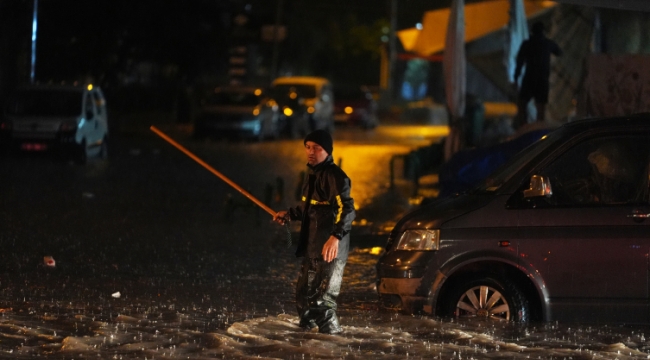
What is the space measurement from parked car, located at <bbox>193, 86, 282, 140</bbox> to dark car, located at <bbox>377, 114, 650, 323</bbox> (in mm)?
23748

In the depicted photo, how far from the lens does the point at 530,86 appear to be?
16141 millimetres

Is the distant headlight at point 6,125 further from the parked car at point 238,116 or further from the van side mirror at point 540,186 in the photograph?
the van side mirror at point 540,186

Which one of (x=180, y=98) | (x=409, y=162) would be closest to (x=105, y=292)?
(x=409, y=162)

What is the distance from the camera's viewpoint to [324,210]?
753 cm

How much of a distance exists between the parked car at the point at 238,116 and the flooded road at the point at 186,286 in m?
10.8

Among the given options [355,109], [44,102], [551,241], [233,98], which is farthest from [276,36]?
[551,241]

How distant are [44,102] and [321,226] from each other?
17.5 meters

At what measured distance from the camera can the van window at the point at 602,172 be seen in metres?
7.96

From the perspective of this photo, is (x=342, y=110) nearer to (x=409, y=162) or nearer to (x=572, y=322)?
(x=409, y=162)

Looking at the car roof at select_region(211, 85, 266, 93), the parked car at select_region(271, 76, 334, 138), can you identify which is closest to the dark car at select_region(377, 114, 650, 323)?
the car roof at select_region(211, 85, 266, 93)

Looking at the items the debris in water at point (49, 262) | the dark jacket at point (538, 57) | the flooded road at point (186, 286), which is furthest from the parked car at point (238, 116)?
the debris in water at point (49, 262)

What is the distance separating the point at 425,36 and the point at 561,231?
21.3 m

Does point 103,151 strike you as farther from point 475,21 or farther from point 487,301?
point 487,301

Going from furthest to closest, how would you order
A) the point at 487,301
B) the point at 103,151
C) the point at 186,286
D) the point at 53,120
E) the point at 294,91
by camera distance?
1. the point at 294,91
2. the point at 103,151
3. the point at 53,120
4. the point at 186,286
5. the point at 487,301
